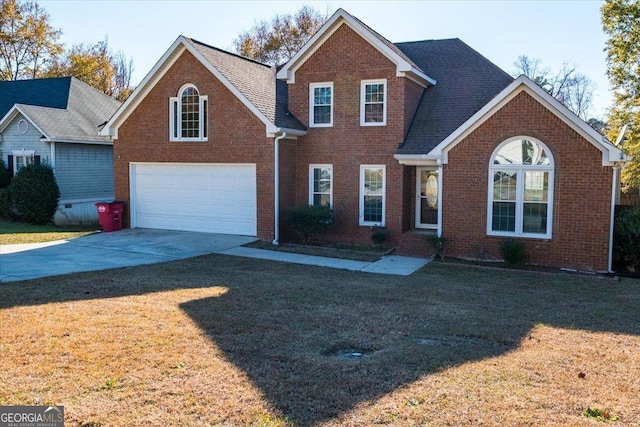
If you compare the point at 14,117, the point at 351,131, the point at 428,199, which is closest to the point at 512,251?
the point at 428,199

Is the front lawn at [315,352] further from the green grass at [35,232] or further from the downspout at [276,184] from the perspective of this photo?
the green grass at [35,232]

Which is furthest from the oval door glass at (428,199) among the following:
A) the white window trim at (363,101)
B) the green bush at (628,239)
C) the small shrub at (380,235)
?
the green bush at (628,239)

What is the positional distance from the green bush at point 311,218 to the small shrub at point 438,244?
3.42 meters

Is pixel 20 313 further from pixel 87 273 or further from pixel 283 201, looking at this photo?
pixel 283 201

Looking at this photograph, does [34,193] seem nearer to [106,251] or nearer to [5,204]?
[5,204]

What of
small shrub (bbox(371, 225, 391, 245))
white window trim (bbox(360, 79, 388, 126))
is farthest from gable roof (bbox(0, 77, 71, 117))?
small shrub (bbox(371, 225, 391, 245))

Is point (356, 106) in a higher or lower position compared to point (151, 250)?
higher

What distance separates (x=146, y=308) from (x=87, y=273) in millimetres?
3872

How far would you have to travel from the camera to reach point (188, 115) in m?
19.1

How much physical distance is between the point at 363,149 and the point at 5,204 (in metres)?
15.4

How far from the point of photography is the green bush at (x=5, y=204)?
23.0 meters

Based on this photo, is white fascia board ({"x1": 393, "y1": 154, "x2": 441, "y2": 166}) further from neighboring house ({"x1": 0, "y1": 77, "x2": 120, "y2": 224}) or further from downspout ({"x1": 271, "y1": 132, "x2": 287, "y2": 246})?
neighboring house ({"x1": 0, "y1": 77, "x2": 120, "y2": 224})

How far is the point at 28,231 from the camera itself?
20.2 m

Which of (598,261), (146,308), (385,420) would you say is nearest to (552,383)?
(385,420)
